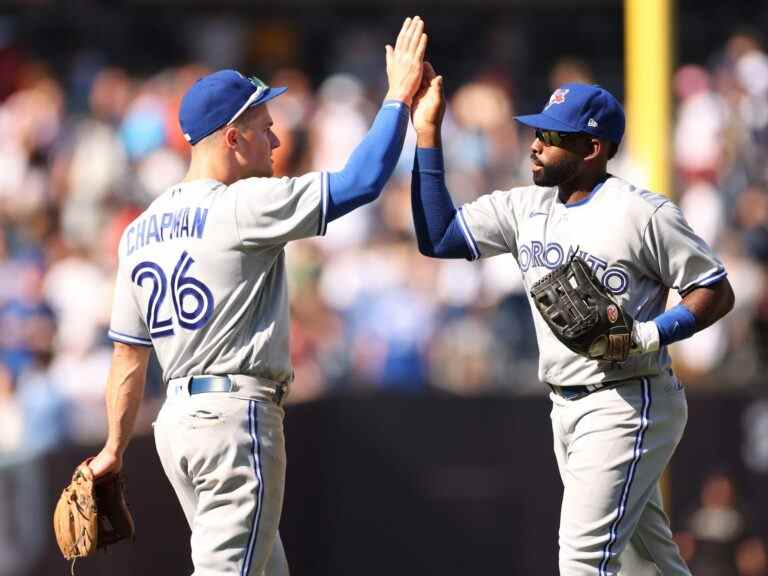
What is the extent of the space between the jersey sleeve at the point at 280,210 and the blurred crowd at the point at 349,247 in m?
4.09

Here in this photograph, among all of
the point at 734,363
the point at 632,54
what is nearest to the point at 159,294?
the point at 632,54

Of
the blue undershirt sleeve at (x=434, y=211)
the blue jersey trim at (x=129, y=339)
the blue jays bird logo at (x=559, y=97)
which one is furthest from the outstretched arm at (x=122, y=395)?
the blue jays bird logo at (x=559, y=97)

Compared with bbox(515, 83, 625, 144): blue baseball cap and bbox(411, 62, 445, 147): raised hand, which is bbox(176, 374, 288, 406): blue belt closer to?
bbox(411, 62, 445, 147): raised hand

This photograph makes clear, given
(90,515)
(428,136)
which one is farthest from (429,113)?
(90,515)

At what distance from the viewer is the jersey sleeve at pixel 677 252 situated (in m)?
5.07

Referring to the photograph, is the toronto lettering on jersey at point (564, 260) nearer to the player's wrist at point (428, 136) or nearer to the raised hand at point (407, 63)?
the player's wrist at point (428, 136)

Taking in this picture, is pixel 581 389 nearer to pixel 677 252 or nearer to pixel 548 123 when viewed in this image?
pixel 677 252

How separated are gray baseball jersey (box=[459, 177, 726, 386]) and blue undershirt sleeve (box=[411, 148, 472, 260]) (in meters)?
0.24

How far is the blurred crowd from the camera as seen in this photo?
33.3 ft

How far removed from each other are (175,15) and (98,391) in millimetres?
6292

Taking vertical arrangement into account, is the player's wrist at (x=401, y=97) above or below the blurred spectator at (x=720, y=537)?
above

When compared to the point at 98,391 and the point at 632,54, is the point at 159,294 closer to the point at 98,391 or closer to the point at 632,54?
the point at 632,54

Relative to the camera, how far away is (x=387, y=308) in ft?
35.1

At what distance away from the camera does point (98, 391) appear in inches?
393
